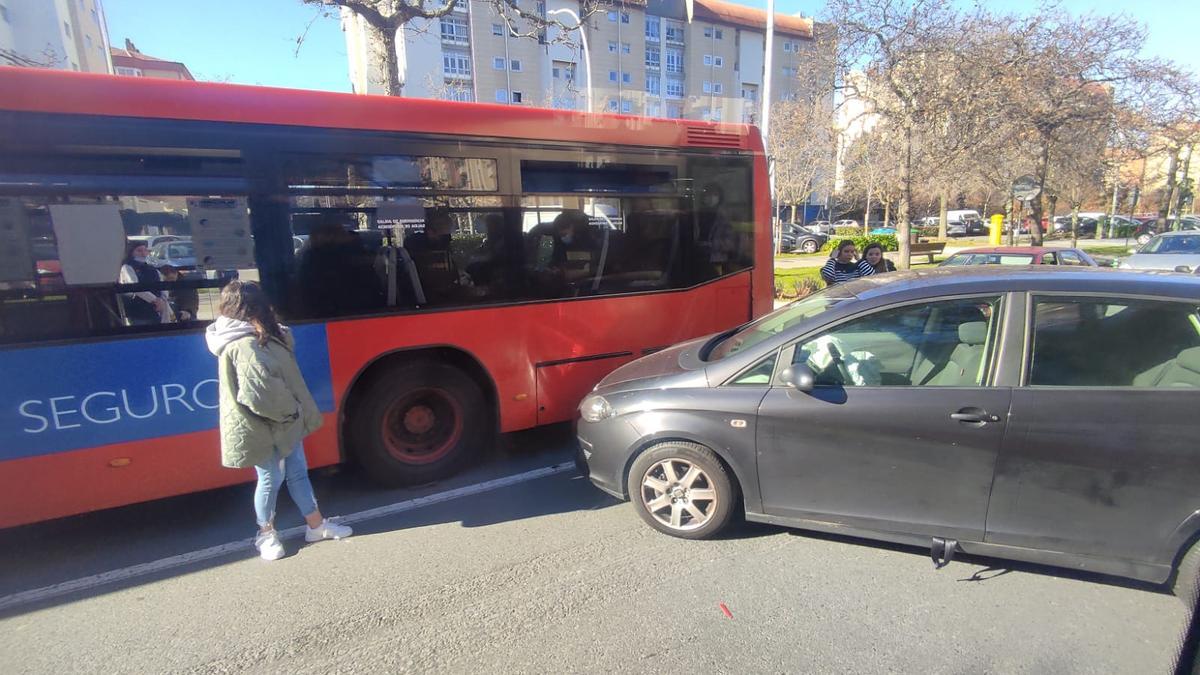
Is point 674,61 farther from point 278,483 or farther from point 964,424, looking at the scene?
point 278,483

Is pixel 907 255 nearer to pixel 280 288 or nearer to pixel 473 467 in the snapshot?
pixel 473 467

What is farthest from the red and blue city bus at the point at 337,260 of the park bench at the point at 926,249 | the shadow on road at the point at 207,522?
the park bench at the point at 926,249

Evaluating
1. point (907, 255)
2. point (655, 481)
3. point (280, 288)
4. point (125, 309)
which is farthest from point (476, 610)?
point (907, 255)

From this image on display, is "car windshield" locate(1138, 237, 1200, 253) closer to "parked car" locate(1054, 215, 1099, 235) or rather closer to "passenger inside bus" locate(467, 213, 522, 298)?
"passenger inside bus" locate(467, 213, 522, 298)

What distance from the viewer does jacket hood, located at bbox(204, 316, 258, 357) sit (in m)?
3.00

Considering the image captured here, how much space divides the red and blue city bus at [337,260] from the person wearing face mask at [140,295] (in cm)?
2

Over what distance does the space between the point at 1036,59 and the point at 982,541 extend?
1533 cm

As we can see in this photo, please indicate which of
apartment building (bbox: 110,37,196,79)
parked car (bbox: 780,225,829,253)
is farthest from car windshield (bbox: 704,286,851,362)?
apartment building (bbox: 110,37,196,79)

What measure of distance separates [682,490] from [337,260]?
108 inches

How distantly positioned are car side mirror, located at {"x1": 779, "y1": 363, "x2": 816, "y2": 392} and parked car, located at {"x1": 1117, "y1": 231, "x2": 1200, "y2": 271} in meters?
15.0

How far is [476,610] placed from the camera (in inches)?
110

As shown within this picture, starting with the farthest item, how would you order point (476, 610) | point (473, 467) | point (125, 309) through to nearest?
1. point (473, 467)
2. point (125, 309)
3. point (476, 610)

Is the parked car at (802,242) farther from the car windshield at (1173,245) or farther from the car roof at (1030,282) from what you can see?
the car roof at (1030,282)

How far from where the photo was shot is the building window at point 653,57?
53906 mm
